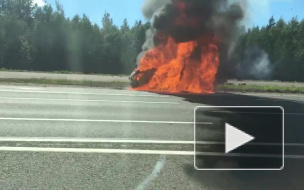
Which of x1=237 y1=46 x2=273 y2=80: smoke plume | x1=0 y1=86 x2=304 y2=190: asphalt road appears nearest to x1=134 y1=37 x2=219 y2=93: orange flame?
x1=0 y1=86 x2=304 y2=190: asphalt road

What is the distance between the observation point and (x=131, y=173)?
4574 mm

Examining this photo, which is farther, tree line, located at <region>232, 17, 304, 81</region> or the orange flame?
tree line, located at <region>232, 17, 304, 81</region>

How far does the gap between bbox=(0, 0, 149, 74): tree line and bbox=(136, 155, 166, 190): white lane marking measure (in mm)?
39205

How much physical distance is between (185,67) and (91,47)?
109 feet

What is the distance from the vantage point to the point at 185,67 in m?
18.3

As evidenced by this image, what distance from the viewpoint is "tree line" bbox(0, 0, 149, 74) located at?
45.3m

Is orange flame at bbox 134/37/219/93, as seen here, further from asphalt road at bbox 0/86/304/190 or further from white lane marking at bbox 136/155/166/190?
white lane marking at bbox 136/155/166/190

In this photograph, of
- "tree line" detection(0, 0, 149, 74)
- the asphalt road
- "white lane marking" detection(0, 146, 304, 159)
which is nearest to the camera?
the asphalt road

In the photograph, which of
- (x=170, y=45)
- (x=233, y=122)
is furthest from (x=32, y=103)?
(x=170, y=45)

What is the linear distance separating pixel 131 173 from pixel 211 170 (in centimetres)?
114

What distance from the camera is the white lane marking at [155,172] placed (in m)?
4.15

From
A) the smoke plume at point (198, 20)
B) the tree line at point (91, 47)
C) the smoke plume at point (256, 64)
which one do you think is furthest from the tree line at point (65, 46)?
the smoke plume at point (198, 20)
